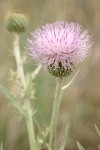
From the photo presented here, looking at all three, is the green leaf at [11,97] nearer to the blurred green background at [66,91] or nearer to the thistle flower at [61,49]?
the thistle flower at [61,49]

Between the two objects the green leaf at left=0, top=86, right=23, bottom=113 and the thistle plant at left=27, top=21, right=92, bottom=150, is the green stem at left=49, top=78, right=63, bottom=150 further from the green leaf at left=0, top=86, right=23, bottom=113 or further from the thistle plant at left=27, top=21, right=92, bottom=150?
the green leaf at left=0, top=86, right=23, bottom=113

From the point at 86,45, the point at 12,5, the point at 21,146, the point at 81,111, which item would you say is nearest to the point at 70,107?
the point at 81,111

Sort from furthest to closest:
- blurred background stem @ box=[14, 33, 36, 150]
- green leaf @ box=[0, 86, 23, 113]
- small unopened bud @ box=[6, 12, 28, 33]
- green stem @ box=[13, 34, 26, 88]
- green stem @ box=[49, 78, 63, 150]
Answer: small unopened bud @ box=[6, 12, 28, 33] → green stem @ box=[13, 34, 26, 88] → blurred background stem @ box=[14, 33, 36, 150] → green leaf @ box=[0, 86, 23, 113] → green stem @ box=[49, 78, 63, 150]

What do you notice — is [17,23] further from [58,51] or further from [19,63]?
[58,51]

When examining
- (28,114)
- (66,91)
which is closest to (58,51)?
(28,114)

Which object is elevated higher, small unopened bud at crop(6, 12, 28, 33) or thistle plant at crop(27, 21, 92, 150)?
small unopened bud at crop(6, 12, 28, 33)

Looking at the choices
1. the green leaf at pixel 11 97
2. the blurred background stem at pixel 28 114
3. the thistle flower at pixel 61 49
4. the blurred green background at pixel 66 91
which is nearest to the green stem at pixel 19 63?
the blurred background stem at pixel 28 114

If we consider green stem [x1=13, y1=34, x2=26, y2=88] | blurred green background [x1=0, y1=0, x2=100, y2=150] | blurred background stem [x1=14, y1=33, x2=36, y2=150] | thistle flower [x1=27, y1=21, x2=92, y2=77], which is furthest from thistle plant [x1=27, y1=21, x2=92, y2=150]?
blurred green background [x1=0, y1=0, x2=100, y2=150]
